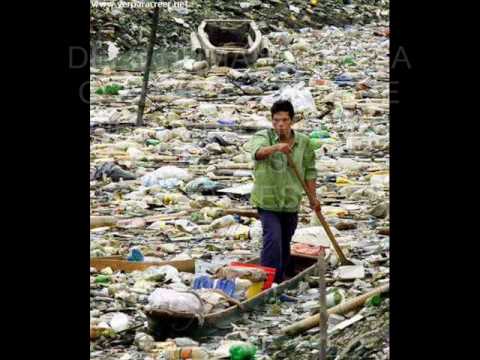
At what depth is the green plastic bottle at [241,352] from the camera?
4.89 m

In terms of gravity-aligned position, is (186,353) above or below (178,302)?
below

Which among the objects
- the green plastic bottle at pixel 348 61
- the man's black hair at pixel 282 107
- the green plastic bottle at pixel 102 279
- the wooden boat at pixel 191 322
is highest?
the green plastic bottle at pixel 348 61

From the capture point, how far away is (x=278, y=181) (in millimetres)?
5703

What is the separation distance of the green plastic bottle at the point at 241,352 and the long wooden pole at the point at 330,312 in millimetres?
314

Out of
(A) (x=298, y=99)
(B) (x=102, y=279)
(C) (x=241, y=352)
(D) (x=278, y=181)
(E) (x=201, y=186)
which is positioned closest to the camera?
(C) (x=241, y=352)

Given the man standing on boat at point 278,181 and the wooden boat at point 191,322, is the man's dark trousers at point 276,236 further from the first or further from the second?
the wooden boat at point 191,322

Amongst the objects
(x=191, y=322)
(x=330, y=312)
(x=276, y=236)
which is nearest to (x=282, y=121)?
(x=276, y=236)

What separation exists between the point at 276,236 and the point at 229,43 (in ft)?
42.1

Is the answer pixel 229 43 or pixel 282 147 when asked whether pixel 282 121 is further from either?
pixel 229 43

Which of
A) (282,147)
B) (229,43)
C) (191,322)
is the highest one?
(229,43)

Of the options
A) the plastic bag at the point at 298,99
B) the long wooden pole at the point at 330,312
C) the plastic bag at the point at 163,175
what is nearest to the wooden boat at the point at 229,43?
the plastic bag at the point at 298,99

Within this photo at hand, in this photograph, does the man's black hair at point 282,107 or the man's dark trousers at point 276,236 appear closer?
the man's black hair at point 282,107

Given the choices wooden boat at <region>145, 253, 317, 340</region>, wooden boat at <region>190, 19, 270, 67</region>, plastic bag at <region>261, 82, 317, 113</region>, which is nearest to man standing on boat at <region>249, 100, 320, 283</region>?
wooden boat at <region>145, 253, 317, 340</region>
